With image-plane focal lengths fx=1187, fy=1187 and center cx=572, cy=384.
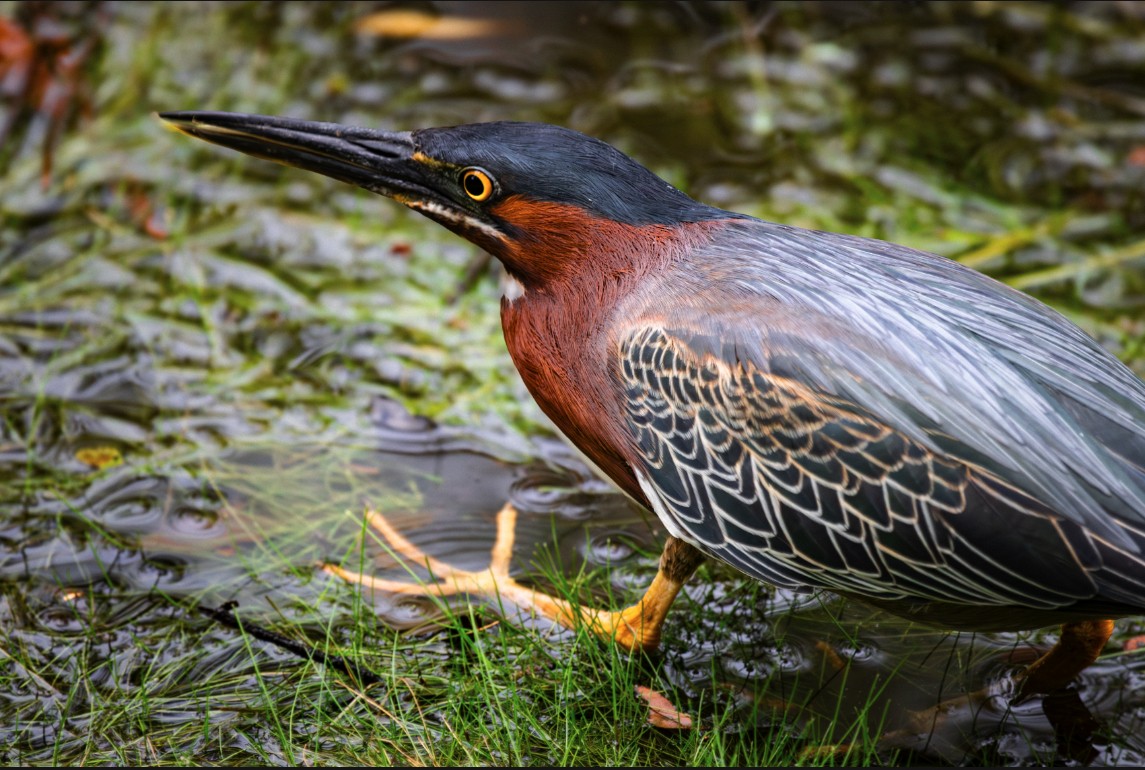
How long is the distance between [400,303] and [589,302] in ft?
6.86

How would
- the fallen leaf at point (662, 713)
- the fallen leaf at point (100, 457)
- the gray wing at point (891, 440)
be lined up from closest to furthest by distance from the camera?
the gray wing at point (891, 440)
the fallen leaf at point (662, 713)
the fallen leaf at point (100, 457)

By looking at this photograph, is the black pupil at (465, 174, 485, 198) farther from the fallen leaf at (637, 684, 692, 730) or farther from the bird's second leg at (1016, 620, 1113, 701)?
the bird's second leg at (1016, 620, 1113, 701)

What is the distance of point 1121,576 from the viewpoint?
113 inches

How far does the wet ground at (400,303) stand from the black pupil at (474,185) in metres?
1.35

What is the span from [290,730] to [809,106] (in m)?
4.31

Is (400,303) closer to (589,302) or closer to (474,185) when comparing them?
(474,185)

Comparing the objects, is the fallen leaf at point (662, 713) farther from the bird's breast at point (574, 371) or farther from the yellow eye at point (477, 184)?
the yellow eye at point (477, 184)

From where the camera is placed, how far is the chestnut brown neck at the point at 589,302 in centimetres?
342

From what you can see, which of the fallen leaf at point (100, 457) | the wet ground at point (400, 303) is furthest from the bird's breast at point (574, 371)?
the fallen leaf at point (100, 457)

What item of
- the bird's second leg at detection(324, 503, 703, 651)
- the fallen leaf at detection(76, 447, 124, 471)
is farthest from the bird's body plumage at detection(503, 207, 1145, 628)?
→ the fallen leaf at detection(76, 447, 124, 471)

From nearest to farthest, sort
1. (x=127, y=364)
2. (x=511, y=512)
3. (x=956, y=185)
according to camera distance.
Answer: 1. (x=511, y=512)
2. (x=127, y=364)
3. (x=956, y=185)

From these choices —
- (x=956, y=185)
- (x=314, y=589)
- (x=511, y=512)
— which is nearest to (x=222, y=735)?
(x=314, y=589)

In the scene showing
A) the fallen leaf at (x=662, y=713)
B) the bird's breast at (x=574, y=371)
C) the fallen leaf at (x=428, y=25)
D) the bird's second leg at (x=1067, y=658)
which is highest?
the fallen leaf at (x=428, y=25)

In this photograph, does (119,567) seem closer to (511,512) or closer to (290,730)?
(290,730)
